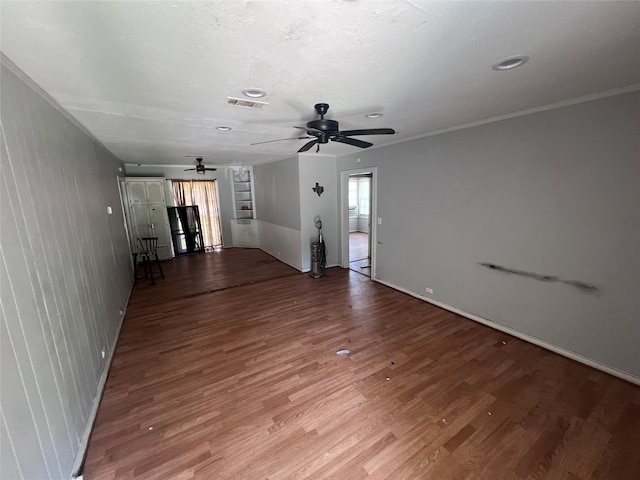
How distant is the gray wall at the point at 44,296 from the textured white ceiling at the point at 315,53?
0.39 m

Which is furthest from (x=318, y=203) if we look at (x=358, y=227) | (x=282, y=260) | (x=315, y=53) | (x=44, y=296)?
(x=358, y=227)

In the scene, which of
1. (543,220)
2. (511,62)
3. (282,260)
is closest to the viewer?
(511,62)

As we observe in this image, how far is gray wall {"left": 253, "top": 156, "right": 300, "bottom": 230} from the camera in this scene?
5418 mm

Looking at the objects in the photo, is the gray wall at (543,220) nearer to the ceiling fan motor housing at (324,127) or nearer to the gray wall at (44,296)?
the ceiling fan motor housing at (324,127)

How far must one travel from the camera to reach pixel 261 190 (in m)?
7.11

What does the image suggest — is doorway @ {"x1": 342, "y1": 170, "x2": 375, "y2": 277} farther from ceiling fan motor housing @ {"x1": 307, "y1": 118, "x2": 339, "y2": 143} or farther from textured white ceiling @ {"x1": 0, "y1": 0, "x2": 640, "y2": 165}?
textured white ceiling @ {"x1": 0, "y1": 0, "x2": 640, "y2": 165}

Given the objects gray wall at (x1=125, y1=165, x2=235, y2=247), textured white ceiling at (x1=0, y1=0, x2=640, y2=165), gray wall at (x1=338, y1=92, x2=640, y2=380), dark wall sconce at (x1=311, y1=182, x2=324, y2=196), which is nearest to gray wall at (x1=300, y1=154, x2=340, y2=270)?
dark wall sconce at (x1=311, y1=182, x2=324, y2=196)

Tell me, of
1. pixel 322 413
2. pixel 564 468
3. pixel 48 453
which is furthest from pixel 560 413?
pixel 48 453

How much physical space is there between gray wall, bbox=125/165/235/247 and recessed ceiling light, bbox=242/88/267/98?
6062 millimetres

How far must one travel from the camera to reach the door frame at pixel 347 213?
4671 mm

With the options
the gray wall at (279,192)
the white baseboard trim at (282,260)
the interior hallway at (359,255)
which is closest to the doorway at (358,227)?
the interior hallway at (359,255)

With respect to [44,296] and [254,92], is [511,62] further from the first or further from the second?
[44,296]

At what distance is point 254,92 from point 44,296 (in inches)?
74.0

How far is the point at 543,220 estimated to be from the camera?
105 inches
